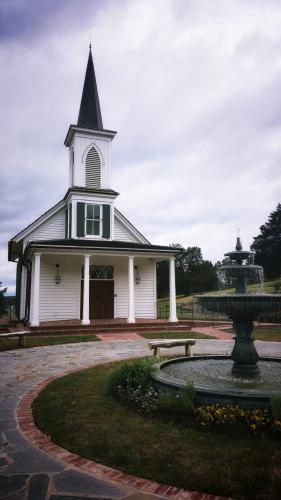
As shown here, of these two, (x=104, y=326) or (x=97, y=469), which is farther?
(x=104, y=326)

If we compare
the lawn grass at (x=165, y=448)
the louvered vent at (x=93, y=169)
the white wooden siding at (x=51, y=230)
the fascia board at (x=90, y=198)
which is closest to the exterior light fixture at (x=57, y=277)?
the white wooden siding at (x=51, y=230)

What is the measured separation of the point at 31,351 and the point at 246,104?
1355cm

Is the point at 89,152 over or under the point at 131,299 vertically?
over

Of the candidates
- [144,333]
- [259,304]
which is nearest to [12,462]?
[259,304]

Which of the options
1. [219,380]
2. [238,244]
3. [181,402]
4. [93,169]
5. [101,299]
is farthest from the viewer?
[93,169]

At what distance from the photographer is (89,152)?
23328 mm

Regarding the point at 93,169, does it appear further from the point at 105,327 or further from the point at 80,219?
the point at 105,327

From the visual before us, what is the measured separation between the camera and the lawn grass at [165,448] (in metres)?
3.50

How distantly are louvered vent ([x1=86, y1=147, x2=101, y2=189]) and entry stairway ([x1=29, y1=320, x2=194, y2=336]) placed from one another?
30.8 feet

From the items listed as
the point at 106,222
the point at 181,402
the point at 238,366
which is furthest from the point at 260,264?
the point at 181,402

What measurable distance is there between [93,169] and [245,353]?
18698 mm

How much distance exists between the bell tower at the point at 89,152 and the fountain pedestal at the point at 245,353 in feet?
56.4

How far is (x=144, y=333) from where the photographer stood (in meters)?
17.6

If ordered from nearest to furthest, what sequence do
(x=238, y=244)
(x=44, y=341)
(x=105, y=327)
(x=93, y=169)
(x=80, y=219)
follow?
(x=238, y=244) < (x=44, y=341) < (x=105, y=327) < (x=80, y=219) < (x=93, y=169)
